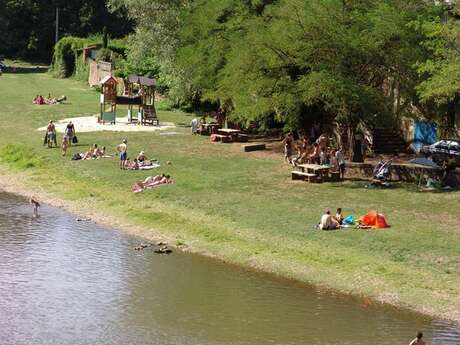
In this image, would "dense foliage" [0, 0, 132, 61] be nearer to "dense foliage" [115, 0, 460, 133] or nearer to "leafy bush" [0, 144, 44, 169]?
"leafy bush" [0, 144, 44, 169]

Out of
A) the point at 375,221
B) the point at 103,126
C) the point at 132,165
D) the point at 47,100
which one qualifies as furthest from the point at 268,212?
the point at 47,100

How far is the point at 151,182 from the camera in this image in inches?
1492

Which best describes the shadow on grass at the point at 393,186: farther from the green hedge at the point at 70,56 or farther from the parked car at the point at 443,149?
the green hedge at the point at 70,56

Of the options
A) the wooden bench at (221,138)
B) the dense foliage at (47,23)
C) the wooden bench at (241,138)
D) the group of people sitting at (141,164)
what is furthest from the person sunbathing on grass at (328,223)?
the dense foliage at (47,23)

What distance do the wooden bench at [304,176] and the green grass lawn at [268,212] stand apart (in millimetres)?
607

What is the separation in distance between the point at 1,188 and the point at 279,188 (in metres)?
13.8

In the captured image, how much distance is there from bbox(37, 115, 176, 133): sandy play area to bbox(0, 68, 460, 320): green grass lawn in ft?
9.20

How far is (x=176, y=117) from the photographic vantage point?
63.0 meters

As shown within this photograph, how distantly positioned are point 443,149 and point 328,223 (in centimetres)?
1388

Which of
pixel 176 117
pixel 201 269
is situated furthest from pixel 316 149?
pixel 176 117

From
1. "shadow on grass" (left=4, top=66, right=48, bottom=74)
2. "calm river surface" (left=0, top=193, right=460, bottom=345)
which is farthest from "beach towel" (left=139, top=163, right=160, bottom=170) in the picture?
"shadow on grass" (left=4, top=66, right=48, bottom=74)

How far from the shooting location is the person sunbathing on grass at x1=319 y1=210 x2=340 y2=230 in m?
29.8

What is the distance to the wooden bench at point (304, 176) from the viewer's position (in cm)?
3744

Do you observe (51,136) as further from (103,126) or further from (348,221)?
(348,221)
